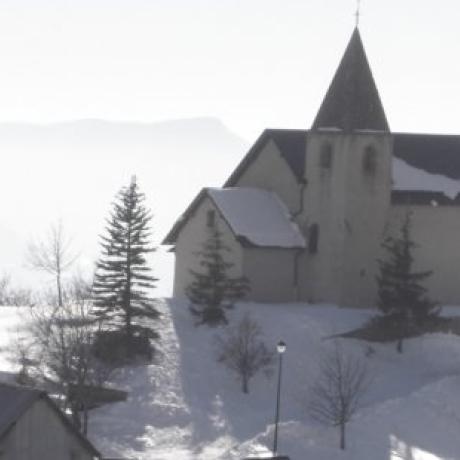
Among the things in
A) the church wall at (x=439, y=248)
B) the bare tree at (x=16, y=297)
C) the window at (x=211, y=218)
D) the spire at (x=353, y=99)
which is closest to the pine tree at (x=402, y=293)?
the church wall at (x=439, y=248)

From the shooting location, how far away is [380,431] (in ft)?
148

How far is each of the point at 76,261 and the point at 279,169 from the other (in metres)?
16.6

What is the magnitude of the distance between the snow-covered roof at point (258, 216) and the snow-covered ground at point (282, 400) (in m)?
2.83

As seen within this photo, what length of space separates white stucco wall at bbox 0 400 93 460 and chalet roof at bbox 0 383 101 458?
100 millimetres

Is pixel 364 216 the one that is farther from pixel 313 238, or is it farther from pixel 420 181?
pixel 420 181

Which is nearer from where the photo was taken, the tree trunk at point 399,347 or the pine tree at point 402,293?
the tree trunk at point 399,347

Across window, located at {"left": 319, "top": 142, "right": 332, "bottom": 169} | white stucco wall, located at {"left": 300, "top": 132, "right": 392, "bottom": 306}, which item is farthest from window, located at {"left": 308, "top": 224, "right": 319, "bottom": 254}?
window, located at {"left": 319, "top": 142, "right": 332, "bottom": 169}

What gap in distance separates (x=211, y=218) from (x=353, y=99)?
24.8 feet

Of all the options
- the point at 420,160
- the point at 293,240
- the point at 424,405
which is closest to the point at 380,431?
the point at 424,405

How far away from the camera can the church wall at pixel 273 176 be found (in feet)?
194

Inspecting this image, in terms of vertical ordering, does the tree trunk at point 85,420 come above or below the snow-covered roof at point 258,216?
below

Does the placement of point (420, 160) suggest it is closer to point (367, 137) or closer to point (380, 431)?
point (367, 137)

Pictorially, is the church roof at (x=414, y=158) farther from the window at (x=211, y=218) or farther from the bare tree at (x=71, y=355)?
the bare tree at (x=71, y=355)

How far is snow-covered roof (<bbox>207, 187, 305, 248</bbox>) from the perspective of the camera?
5706 cm
